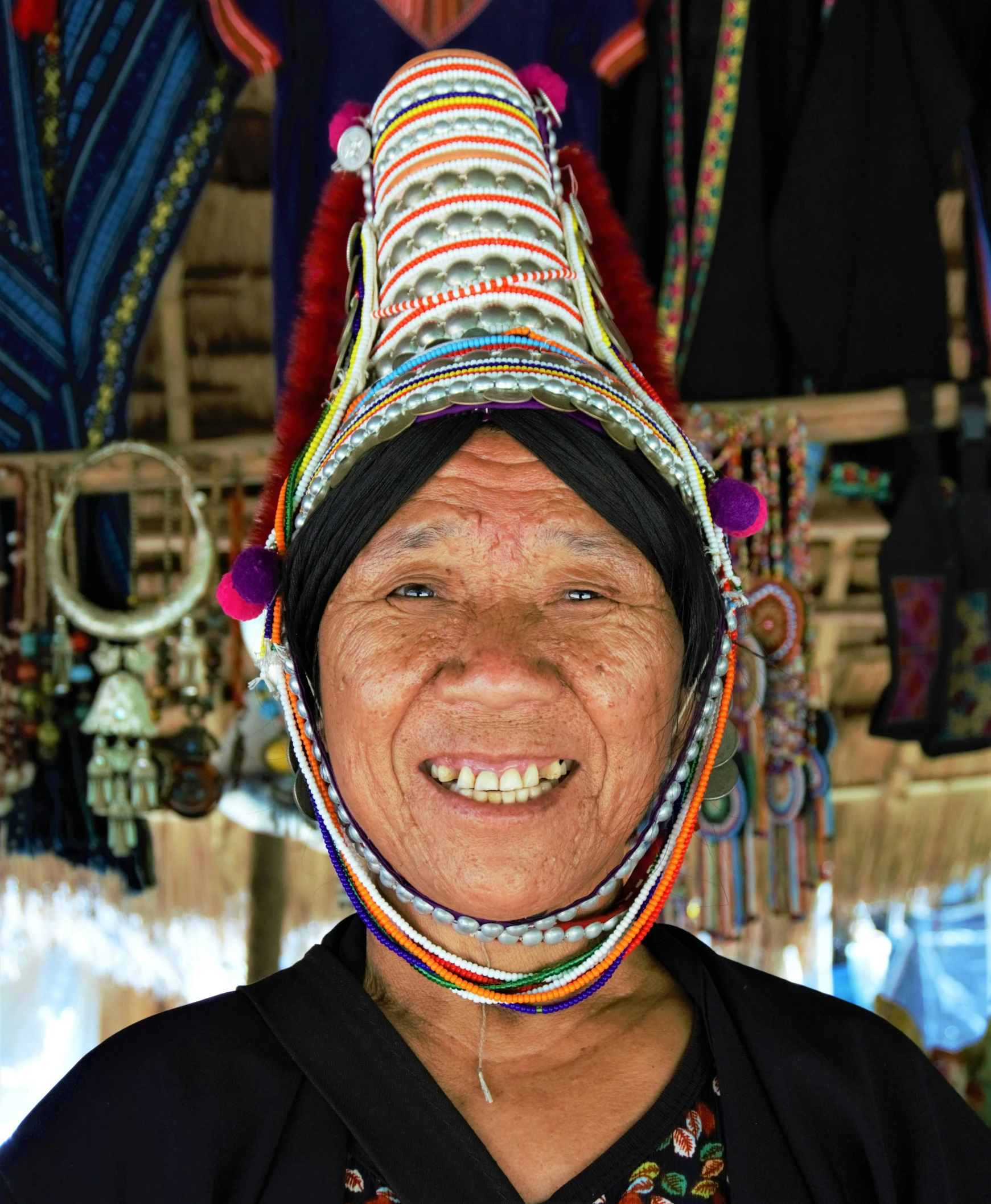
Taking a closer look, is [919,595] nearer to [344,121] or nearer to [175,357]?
[344,121]

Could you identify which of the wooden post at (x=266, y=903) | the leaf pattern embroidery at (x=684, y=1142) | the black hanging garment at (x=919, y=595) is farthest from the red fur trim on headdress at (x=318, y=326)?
the wooden post at (x=266, y=903)

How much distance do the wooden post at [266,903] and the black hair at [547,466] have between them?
1929 millimetres

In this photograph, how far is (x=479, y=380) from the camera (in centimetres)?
160

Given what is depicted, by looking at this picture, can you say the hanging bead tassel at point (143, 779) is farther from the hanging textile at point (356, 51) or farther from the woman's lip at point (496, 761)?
the woman's lip at point (496, 761)

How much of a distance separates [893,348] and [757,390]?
0.31 meters

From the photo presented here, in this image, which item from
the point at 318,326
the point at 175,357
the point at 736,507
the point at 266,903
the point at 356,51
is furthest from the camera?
the point at 266,903

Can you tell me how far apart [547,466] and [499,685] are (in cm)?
34

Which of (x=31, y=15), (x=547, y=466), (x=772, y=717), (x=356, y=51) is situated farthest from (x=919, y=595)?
(x=31, y=15)

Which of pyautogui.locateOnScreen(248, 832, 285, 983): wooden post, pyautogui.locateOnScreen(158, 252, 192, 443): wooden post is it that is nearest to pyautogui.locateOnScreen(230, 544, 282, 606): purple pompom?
Result: pyautogui.locateOnScreen(158, 252, 192, 443): wooden post

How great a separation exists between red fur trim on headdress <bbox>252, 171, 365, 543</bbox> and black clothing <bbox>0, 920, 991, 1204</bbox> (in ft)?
2.40

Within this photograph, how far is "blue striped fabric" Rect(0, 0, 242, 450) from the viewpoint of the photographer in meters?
2.67

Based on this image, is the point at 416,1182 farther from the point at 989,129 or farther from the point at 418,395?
the point at 989,129

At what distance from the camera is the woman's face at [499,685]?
4.88ft

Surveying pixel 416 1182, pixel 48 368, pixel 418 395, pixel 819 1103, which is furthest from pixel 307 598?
pixel 48 368
